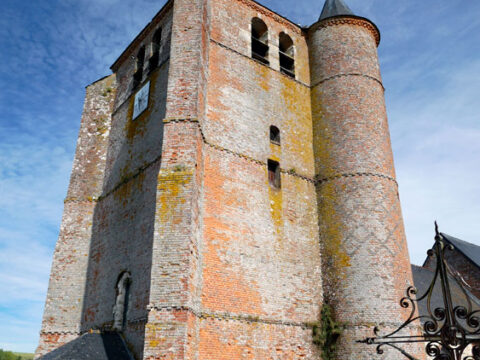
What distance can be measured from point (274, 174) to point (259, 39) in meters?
5.66

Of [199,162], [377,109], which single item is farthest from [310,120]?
[199,162]

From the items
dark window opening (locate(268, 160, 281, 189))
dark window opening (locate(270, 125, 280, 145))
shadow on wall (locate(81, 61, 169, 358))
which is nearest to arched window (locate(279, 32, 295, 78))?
dark window opening (locate(270, 125, 280, 145))

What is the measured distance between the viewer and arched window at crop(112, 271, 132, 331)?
12000mm

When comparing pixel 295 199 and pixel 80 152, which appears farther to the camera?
pixel 80 152

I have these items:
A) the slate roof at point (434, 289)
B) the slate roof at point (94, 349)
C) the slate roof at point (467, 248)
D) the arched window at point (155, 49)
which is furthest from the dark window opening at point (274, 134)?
the slate roof at point (467, 248)

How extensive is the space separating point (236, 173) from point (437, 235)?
7.89 metres

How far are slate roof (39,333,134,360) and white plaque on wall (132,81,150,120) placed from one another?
706 cm

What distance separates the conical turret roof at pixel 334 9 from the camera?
16719mm

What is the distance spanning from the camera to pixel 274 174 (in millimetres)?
13945

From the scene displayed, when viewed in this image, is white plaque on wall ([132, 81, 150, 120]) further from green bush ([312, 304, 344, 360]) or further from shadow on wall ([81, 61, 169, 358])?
green bush ([312, 304, 344, 360])

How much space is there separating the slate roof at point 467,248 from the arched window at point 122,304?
59.1ft

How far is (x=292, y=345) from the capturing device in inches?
465

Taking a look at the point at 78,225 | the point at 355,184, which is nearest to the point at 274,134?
the point at 355,184

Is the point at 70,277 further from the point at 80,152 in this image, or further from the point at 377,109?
the point at 377,109
